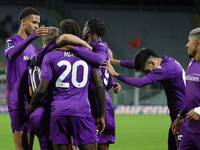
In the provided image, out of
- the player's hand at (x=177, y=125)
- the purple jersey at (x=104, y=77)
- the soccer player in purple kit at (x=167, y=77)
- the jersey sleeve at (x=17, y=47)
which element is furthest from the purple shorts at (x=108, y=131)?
the jersey sleeve at (x=17, y=47)

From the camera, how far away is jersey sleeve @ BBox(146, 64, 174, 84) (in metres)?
4.86

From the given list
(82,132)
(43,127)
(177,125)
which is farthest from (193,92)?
(43,127)

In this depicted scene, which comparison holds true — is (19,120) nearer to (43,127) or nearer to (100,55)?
(43,127)

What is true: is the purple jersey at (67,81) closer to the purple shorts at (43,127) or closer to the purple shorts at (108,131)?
the purple shorts at (43,127)

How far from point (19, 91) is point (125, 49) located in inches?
977

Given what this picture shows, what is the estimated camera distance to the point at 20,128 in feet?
16.3

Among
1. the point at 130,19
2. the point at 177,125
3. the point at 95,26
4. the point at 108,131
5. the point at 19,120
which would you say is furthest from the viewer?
the point at 130,19

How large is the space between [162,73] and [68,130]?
165cm

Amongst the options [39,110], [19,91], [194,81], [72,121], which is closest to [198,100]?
[194,81]

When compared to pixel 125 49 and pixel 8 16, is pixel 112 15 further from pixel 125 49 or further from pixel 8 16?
pixel 8 16

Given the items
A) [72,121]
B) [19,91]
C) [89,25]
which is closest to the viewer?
[72,121]

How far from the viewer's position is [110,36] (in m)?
30.0

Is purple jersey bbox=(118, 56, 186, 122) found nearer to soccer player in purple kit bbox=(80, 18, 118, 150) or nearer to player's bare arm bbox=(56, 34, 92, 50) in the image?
soccer player in purple kit bbox=(80, 18, 118, 150)

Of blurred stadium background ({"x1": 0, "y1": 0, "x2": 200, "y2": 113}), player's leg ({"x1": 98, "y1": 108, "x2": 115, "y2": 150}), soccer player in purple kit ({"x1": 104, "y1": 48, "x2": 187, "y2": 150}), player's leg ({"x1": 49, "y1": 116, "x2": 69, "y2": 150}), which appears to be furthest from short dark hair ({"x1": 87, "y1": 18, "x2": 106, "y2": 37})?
blurred stadium background ({"x1": 0, "y1": 0, "x2": 200, "y2": 113})
